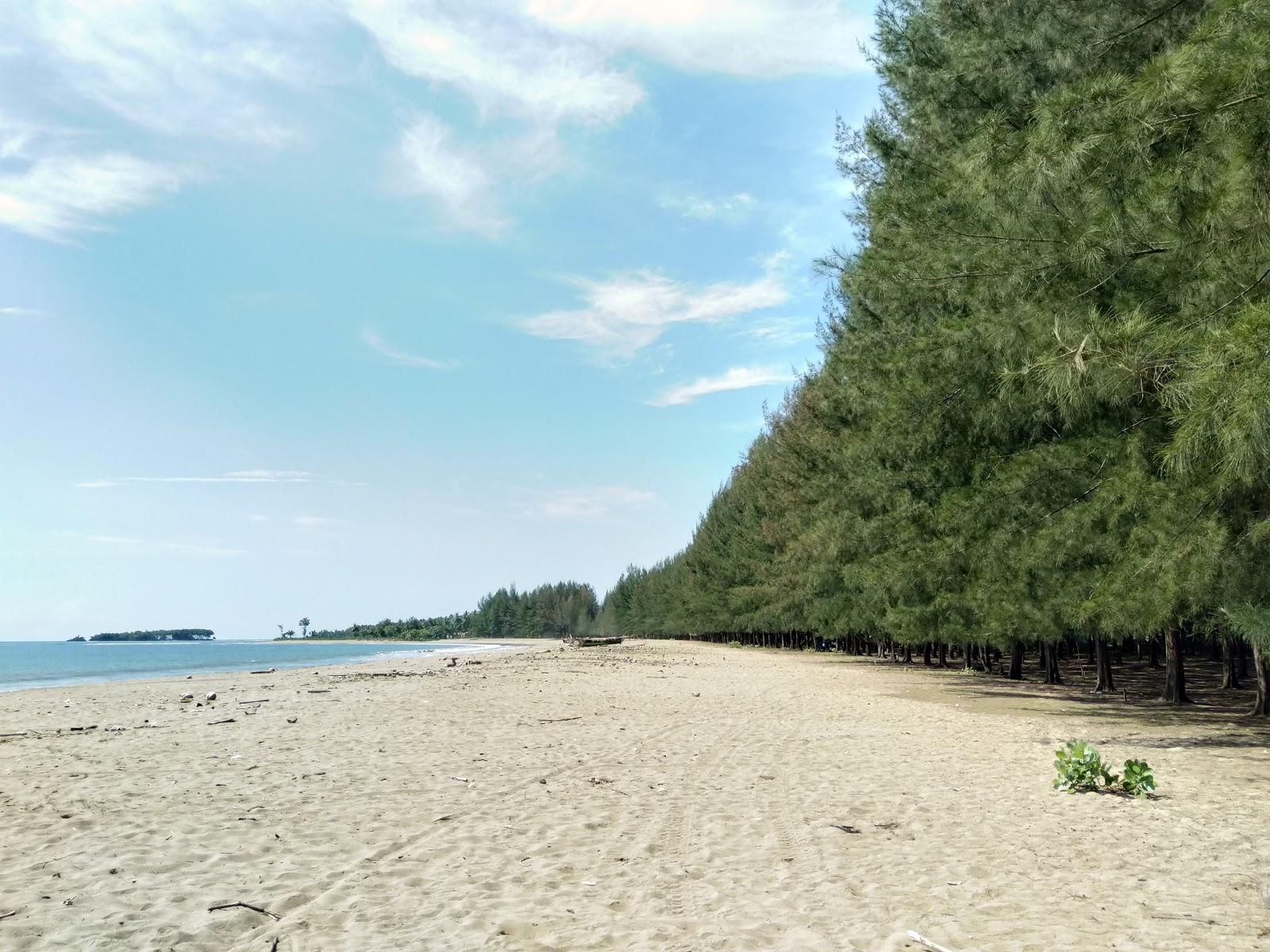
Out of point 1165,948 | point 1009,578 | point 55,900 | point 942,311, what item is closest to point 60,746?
point 55,900

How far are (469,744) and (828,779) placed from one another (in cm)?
541

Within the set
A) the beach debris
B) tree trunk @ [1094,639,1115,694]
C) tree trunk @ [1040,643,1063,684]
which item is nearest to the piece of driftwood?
the beach debris

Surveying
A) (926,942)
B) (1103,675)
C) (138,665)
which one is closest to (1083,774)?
(926,942)

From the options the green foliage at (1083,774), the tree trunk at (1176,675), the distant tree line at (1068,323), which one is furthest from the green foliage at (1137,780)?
the tree trunk at (1176,675)

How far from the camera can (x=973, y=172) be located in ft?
37.4

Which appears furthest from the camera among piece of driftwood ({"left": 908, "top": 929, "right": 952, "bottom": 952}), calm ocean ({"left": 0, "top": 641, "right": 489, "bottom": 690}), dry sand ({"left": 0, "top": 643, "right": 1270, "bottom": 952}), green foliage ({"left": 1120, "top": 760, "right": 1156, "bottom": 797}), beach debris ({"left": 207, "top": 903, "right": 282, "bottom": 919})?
calm ocean ({"left": 0, "top": 641, "right": 489, "bottom": 690})

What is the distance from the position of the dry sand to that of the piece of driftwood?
12cm

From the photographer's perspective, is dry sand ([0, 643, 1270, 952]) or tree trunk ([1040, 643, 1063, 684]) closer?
dry sand ([0, 643, 1270, 952])

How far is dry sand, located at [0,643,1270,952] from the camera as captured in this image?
521cm

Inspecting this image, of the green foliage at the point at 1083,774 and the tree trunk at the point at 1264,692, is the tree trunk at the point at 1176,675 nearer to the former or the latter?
the tree trunk at the point at 1264,692

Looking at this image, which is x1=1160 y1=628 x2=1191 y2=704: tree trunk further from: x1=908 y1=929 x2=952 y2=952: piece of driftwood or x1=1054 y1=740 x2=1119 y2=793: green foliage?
x1=908 y1=929 x2=952 y2=952: piece of driftwood

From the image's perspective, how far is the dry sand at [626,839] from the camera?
5215 mm

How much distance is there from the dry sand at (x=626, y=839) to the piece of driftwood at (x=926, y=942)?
0.12 m

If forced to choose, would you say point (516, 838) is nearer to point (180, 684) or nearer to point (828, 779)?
point (828, 779)
